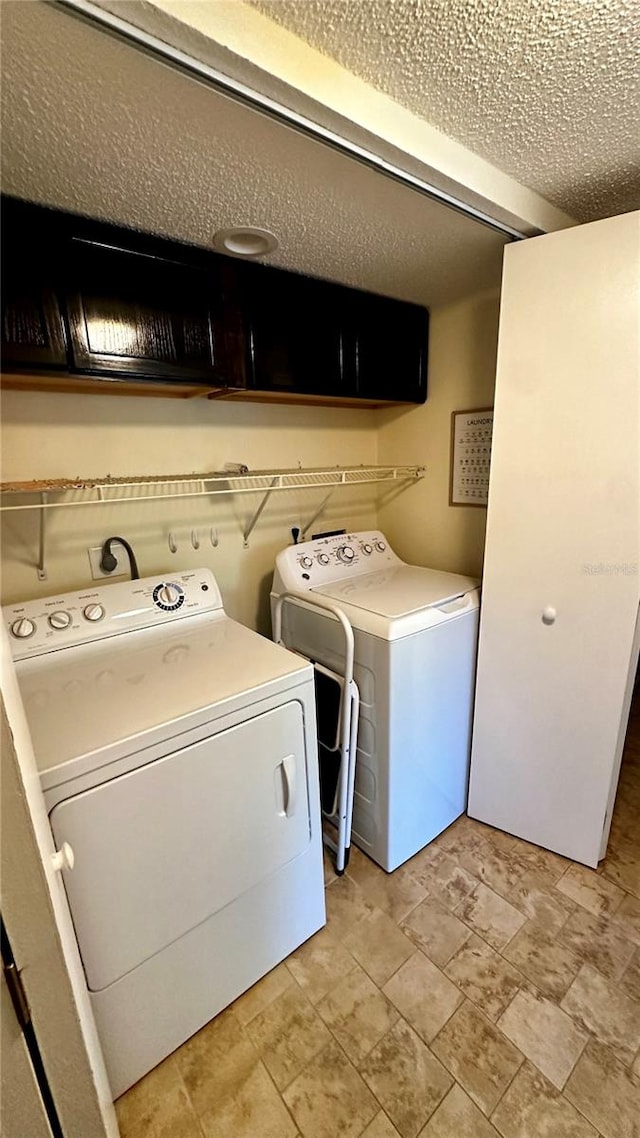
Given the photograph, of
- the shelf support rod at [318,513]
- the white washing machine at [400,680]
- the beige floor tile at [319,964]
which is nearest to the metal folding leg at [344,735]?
the white washing machine at [400,680]

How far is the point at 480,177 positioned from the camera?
48.8 inches

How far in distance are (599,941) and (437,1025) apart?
0.61 metres

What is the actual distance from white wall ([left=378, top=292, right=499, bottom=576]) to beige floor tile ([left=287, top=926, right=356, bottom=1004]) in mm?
1596

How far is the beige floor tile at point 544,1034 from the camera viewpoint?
120 cm

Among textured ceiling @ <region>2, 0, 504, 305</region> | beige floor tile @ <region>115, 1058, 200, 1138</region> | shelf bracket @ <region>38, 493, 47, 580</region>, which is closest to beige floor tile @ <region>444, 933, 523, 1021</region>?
beige floor tile @ <region>115, 1058, 200, 1138</region>

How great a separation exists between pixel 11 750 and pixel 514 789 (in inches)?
73.1

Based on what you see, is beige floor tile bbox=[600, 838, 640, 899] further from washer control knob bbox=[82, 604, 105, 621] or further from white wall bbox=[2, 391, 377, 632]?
washer control knob bbox=[82, 604, 105, 621]

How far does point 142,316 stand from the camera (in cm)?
141

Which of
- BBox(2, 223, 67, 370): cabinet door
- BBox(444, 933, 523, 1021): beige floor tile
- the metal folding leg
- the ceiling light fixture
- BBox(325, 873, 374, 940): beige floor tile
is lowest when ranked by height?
BBox(325, 873, 374, 940): beige floor tile

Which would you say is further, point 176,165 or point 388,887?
point 388,887

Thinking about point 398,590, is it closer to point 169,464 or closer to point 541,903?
point 169,464

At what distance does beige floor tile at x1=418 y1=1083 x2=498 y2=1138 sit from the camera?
1.08m

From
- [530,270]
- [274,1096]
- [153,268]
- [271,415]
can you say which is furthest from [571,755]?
[153,268]

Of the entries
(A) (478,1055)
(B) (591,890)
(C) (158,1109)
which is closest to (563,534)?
(B) (591,890)
